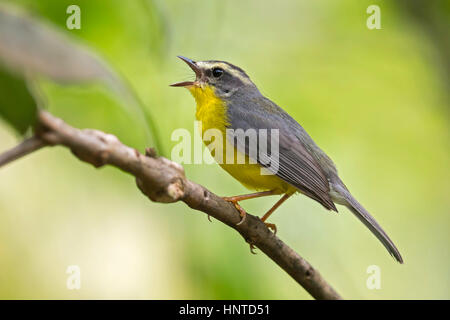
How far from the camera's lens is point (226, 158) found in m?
3.78

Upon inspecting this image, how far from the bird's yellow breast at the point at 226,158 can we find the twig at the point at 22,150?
2.58 meters

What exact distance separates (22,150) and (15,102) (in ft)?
0.67

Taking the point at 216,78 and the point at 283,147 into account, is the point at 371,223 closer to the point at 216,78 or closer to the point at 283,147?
the point at 283,147

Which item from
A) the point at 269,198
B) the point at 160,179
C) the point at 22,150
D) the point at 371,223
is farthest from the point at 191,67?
the point at 22,150

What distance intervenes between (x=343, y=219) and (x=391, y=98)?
5.96 ft

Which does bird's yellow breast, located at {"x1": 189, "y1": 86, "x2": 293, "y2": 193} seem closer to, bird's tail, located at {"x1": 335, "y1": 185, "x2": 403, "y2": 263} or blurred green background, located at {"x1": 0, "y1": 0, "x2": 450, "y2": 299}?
blurred green background, located at {"x1": 0, "y1": 0, "x2": 450, "y2": 299}

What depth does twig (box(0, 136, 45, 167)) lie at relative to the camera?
111 centimetres

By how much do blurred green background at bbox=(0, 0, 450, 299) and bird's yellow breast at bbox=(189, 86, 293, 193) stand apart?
27 cm

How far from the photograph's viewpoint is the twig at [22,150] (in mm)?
1105

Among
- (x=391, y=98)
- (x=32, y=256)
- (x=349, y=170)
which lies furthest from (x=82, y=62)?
(x=391, y=98)

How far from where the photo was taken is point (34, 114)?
41.5 inches

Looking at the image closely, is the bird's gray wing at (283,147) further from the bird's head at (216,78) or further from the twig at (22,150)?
the twig at (22,150)

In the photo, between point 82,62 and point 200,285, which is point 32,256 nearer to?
point 200,285

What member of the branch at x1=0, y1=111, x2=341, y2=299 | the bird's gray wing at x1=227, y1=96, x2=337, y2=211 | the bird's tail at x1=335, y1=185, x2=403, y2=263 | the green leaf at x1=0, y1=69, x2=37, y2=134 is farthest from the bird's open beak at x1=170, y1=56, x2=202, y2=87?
the green leaf at x1=0, y1=69, x2=37, y2=134
